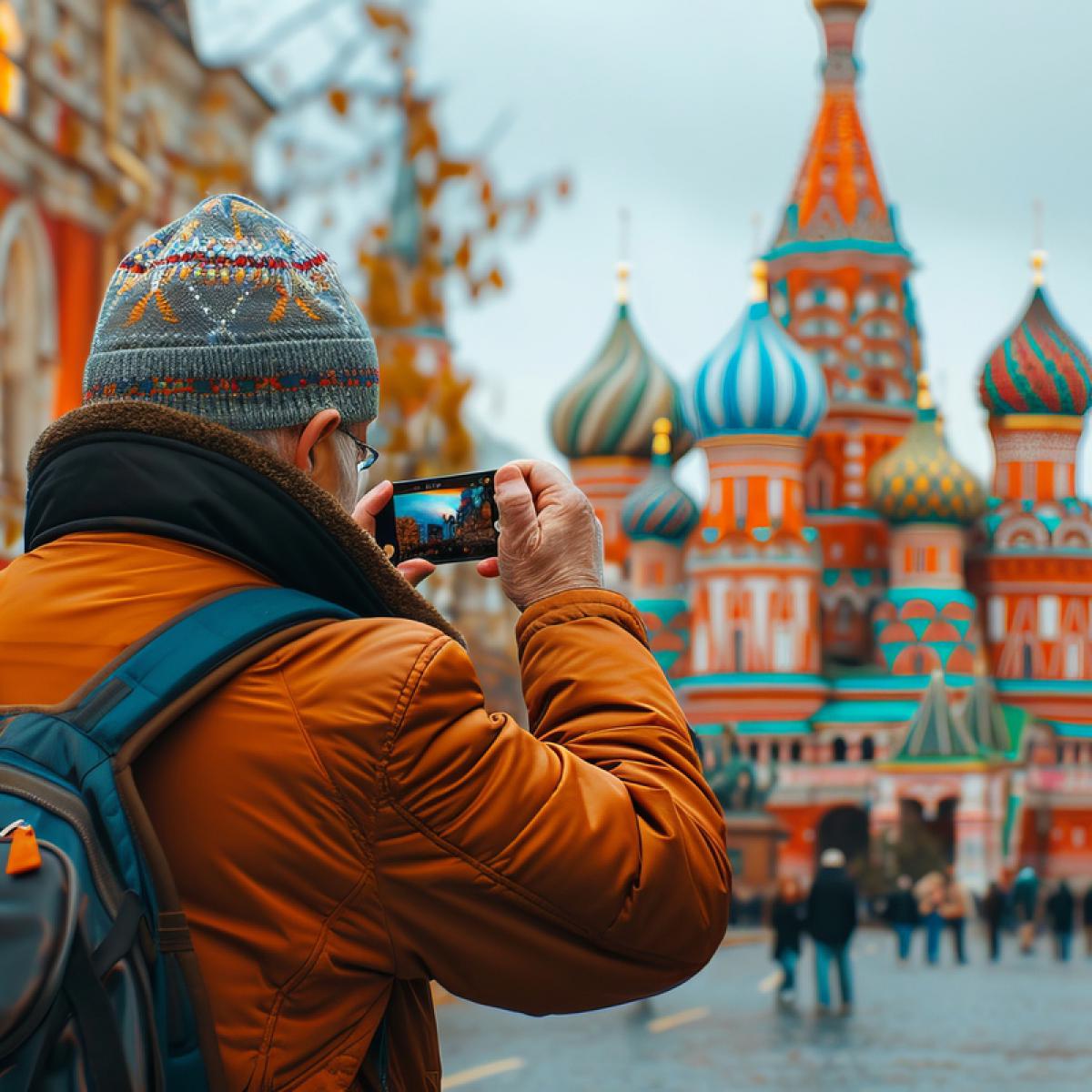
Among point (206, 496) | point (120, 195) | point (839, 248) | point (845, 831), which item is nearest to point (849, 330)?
point (839, 248)

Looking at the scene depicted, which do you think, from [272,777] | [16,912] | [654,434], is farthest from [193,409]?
[654,434]

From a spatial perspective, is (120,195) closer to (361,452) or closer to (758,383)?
(361,452)

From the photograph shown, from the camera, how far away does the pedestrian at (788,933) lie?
16438 millimetres

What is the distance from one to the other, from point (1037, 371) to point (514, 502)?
167ft

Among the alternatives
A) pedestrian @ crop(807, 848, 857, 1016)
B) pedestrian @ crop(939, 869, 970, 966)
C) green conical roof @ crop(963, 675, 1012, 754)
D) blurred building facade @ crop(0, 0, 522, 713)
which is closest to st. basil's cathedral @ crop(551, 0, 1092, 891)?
green conical roof @ crop(963, 675, 1012, 754)

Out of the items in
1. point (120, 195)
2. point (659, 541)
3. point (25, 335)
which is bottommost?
point (659, 541)

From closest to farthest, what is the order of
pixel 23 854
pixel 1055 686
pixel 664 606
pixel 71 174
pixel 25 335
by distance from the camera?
pixel 23 854
pixel 25 335
pixel 71 174
pixel 1055 686
pixel 664 606

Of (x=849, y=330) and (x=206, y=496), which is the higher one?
(x=849, y=330)

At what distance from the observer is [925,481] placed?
5006 cm

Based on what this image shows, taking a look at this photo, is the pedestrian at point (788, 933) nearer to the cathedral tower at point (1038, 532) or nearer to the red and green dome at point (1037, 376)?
the cathedral tower at point (1038, 532)

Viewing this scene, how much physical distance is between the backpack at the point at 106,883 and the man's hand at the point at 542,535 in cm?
28

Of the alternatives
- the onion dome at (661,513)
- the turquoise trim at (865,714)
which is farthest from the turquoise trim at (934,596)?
the onion dome at (661,513)

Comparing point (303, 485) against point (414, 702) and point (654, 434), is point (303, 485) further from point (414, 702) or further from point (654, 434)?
point (654, 434)

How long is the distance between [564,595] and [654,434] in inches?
2087
